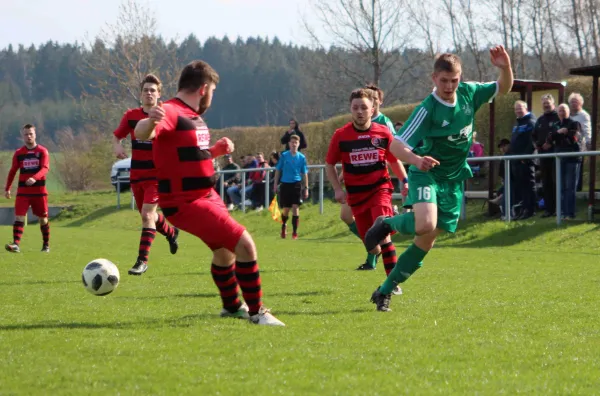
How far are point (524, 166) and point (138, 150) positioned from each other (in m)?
8.68

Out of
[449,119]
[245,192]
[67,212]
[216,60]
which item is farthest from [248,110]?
[449,119]

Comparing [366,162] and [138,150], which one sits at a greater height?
[138,150]

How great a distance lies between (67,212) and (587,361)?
1186 inches

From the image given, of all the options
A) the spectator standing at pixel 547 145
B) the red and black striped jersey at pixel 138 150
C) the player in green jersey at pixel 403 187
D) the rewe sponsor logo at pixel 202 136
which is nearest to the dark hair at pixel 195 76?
the rewe sponsor logo at pixel 202 136

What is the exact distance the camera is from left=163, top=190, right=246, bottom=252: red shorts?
20.0ft

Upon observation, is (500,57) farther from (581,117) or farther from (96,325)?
(581,117)

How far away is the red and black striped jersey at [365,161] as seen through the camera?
9070 millimetres

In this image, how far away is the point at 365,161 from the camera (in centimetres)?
916

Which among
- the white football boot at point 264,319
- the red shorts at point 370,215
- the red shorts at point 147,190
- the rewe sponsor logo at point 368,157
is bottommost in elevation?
the white football boot at point 264,319

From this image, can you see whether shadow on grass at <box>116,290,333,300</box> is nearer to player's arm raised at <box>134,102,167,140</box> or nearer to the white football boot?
the white football boot

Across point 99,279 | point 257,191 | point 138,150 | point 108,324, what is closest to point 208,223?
point 108,324

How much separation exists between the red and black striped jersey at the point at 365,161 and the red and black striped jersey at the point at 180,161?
3.10 m

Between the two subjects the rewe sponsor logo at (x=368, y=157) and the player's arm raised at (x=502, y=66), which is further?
the rewe sponsor logo at (x=368, y=157)

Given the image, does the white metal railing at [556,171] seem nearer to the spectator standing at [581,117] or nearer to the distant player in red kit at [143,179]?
the spectator standing at [581,117]
